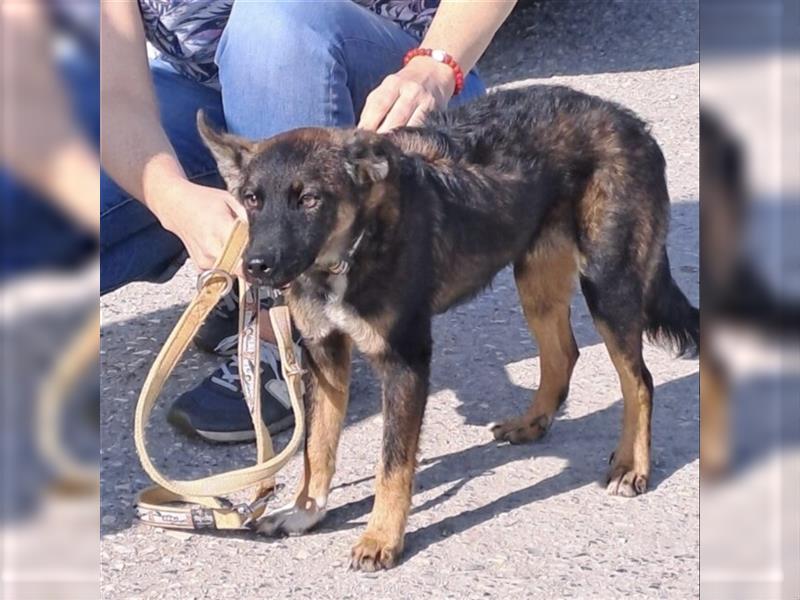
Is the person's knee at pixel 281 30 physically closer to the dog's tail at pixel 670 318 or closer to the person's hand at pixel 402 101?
the person's hand at pixel 402 101

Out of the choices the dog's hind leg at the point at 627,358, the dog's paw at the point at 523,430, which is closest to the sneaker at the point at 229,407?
the dog's paw at the point at 523,430

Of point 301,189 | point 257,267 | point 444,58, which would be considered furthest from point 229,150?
point 444,58

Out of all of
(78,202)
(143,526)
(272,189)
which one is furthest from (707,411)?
(143,526)

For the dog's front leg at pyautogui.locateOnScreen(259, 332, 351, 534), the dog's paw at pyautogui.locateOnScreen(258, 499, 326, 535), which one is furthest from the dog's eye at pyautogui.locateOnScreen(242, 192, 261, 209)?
the dog's paw at pyautogui.locateOnScreen(258, 499, 326, 535)

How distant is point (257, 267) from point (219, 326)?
173 cm

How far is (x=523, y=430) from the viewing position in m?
3.56

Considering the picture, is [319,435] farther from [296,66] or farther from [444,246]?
[296,66]

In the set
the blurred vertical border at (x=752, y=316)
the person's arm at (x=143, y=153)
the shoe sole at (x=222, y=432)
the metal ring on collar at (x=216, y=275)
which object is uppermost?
the blurred vertical border at (x=752, y=316)

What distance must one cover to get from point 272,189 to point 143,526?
101 centimetres

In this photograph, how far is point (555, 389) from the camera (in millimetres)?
3572

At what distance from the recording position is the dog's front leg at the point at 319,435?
3.04 meters

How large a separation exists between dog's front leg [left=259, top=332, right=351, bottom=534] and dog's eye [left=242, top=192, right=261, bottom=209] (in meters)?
0.48

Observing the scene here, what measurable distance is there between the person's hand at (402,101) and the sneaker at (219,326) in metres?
1.22

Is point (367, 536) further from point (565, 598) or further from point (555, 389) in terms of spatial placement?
point (555, 389)
